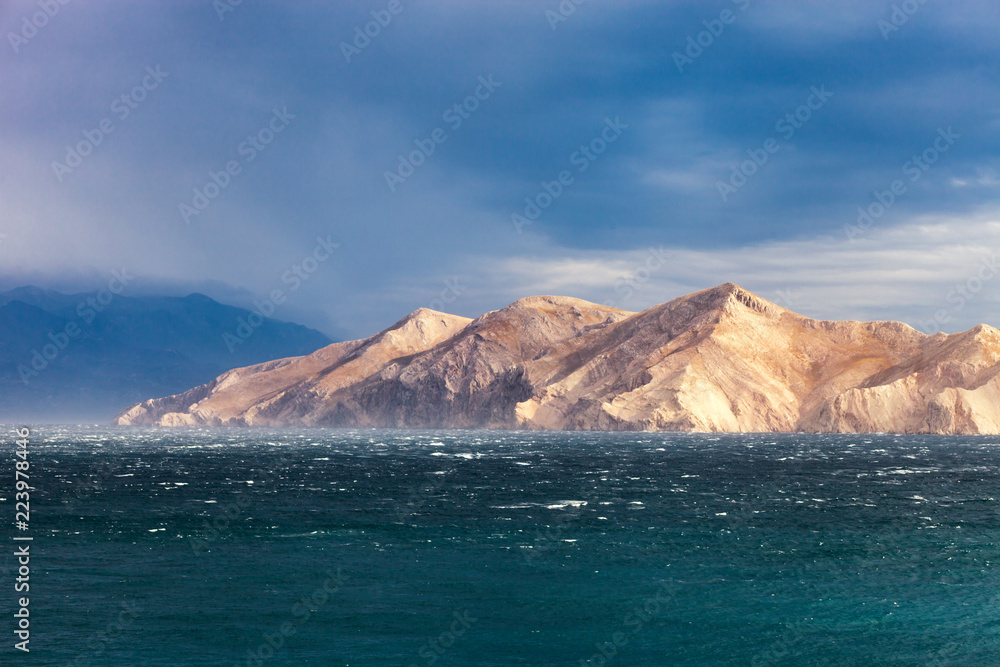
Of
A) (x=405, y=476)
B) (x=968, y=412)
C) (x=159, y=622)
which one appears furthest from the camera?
(x=968, y=412)

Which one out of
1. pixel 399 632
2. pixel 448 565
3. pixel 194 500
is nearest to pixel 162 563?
pixel 448 565

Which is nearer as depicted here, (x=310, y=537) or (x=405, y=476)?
(x=310, y=537)

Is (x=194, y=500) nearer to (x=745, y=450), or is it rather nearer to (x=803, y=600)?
(x=803, y=600)

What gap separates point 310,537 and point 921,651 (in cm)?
3333

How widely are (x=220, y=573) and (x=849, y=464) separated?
8801 cm

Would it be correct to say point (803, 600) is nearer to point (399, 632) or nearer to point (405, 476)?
point (399, 632)

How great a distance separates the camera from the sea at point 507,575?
3050 cm

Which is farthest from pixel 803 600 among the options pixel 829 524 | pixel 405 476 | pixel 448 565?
pixel 405 476

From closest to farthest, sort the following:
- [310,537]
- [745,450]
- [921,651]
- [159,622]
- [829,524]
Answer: [921,651] < [159,622] < [310,537] < [829,524] < [745,450]

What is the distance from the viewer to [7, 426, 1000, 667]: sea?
3050 centimetres

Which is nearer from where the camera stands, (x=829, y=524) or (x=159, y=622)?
(x=159, y=622)

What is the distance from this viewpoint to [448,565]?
4291 cm

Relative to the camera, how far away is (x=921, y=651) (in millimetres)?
30359

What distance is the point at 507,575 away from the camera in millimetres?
40750
